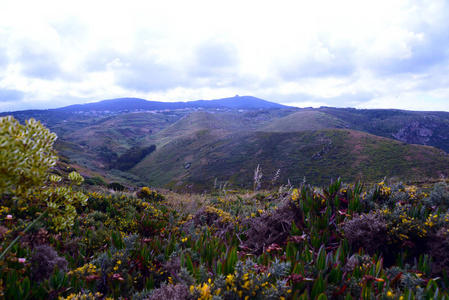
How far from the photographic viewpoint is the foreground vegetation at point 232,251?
1.81m

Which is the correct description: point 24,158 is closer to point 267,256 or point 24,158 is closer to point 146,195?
point 267,256

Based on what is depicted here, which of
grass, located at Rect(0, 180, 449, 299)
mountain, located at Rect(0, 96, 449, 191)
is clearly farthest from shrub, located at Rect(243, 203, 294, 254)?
mountain, located at Rect(0, 96, 449, 191)

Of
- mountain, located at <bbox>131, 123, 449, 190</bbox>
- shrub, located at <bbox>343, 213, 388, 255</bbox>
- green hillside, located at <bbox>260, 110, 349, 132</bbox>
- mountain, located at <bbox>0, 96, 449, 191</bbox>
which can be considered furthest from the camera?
green hillside, located at <bbox>260, 110, 349, 132</bbox>

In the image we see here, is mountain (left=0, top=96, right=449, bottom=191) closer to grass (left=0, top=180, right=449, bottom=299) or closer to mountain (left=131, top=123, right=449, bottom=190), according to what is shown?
mountain (left=131, top=123, right=449, bottom=190)

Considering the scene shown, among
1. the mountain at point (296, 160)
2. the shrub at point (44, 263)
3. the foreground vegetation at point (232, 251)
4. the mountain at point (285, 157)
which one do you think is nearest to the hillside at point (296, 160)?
the mountain at point (296, 160)

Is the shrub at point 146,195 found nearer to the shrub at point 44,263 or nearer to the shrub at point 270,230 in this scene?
the shrub at point 270,230

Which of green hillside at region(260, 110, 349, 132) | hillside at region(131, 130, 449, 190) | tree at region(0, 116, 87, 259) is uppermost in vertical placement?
green hillside at region(260, 110, 349, 132)

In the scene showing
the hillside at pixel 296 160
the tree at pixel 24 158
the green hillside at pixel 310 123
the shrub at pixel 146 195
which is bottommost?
the hillside at pixel 296 160

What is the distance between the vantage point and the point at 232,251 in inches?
97.1

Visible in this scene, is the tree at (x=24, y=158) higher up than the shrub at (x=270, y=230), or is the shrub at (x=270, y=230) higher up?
the tree at (x=24, y=158)

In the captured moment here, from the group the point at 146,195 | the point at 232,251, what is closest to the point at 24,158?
the point at 232,251

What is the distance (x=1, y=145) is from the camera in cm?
132

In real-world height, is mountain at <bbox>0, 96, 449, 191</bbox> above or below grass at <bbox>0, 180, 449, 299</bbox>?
below

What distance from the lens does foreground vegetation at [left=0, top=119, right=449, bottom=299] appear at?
1807mm
